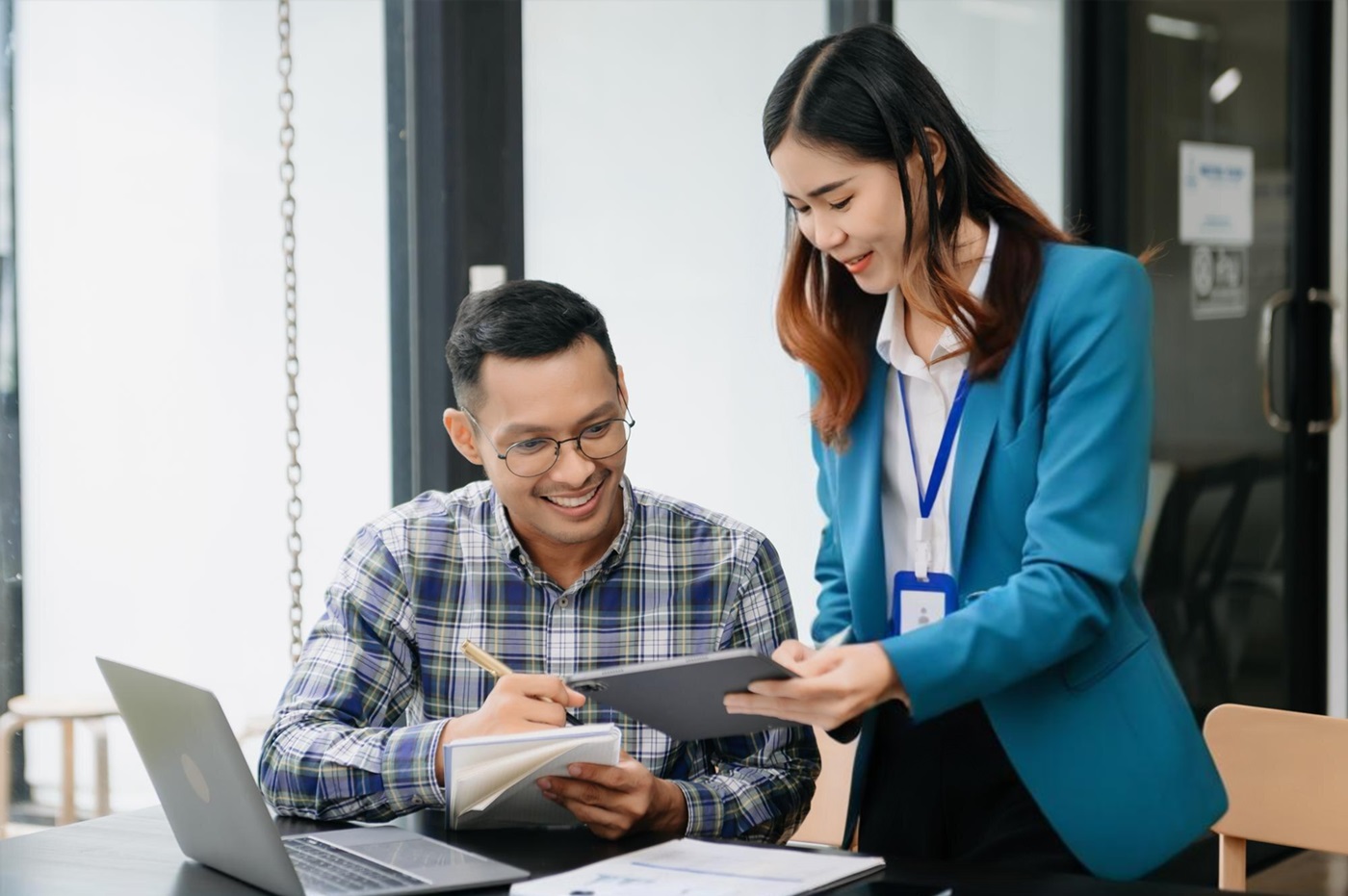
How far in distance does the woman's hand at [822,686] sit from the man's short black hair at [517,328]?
21.9 inches

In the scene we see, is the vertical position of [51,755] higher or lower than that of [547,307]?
lower

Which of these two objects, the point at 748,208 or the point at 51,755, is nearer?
the point at 51,755

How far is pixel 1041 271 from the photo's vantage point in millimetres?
1730

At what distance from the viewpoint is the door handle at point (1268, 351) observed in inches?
174

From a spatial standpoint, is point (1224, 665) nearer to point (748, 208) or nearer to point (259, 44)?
point (748, 208)

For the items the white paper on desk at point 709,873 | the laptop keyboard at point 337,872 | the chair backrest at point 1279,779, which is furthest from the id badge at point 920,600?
the laptop keyboard at point 337,872

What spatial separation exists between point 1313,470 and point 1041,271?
3.21 metres

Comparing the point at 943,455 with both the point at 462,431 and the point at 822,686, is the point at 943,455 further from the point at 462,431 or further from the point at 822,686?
the point at 462,431

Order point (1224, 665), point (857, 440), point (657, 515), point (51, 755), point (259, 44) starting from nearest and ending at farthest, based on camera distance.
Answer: point (857, 440), point (657, 515), point (51, 755), point (259, 44), point (1224, 665)

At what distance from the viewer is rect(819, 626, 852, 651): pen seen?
1.74 metres

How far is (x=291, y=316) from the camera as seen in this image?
2561mm

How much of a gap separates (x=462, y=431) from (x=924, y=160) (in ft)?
2.26

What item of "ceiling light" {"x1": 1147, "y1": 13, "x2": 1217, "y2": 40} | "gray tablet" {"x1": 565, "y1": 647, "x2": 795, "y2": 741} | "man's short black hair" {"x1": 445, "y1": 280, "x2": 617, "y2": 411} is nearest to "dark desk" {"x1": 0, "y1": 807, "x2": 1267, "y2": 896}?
"gray tablet" {"x1": 565, "y1": 647, "x2": 795, "y2": 741}

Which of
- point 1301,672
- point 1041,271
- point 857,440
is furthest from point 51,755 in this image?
point 1301,672
